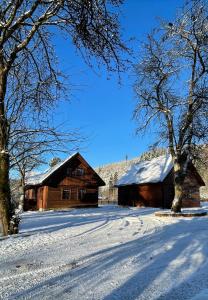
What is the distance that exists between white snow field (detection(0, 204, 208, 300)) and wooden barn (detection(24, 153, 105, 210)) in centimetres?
2678

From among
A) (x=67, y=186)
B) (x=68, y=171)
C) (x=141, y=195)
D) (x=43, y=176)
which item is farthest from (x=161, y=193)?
(x=43, y=176)

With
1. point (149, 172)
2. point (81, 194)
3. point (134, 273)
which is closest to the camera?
point (134, 273)

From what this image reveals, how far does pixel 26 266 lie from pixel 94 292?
6.83ft

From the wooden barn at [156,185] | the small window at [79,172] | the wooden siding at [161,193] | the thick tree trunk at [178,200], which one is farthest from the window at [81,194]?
the thick tree trunk at [178,200]

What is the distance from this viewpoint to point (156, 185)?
3691cm

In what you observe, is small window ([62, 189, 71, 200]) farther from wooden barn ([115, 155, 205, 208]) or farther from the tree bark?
the tree bark

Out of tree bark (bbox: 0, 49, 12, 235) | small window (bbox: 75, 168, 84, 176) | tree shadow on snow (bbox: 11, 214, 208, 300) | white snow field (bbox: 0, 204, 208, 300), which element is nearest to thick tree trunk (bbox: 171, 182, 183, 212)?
white snow field (bbox: 0, 204, 208, 300)

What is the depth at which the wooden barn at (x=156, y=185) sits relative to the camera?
36.0 meters

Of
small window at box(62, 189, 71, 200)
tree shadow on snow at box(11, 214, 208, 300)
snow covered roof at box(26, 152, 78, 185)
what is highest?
snow covered roof at box(26, 152, 78, 185)

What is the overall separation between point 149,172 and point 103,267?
3397cm

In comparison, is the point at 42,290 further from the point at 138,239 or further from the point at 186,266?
the point at 138,239

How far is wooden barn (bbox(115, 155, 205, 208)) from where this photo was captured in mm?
35969

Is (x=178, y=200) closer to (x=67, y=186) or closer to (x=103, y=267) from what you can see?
(x=103, y=267)

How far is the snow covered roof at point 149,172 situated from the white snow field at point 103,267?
87.9ft
